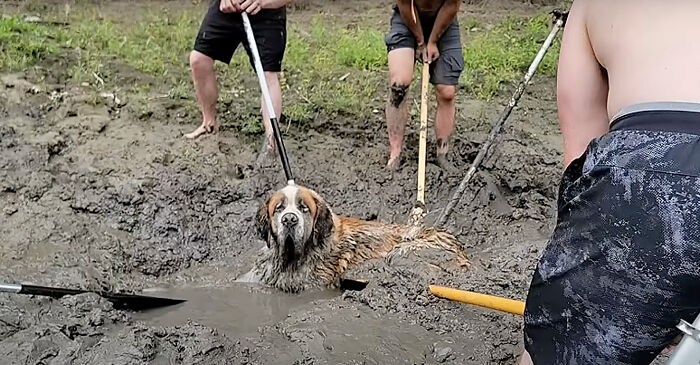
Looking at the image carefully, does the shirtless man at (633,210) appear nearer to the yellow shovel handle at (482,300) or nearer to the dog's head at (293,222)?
the yellow shovel handle at (482,300)

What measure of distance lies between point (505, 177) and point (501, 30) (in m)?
4.83

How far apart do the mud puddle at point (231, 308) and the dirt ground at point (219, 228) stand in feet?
0.07

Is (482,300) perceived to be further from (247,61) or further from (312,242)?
(247,61)

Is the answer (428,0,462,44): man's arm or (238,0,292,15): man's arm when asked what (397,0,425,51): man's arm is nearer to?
(428,0,462,44): man's arm

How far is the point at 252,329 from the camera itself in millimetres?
4691

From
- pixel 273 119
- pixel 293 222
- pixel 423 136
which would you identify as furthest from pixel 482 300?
pixel 273 119

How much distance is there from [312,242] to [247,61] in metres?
4.05

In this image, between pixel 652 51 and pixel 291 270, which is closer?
pixel 652 51

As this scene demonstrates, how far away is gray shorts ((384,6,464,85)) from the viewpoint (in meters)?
6.50

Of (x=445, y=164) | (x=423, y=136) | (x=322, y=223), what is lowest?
(x=322, y=223)

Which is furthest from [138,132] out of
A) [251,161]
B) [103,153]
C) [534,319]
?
[534,319]

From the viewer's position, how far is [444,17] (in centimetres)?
631

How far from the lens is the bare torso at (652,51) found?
1829mm

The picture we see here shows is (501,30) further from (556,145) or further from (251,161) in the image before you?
(251,161)
